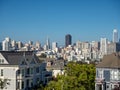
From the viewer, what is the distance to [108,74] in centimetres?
3791

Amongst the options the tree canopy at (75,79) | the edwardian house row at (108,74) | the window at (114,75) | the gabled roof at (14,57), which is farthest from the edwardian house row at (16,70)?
the window at (114,75)

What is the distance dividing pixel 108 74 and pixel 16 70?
8.40 meters

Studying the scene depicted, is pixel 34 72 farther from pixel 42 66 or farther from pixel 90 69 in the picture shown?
pixel 90 69

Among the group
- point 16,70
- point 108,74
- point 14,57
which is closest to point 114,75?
point 108,74

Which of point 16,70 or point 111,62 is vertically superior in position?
point 111,62

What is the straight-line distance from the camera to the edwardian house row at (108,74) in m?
37.4

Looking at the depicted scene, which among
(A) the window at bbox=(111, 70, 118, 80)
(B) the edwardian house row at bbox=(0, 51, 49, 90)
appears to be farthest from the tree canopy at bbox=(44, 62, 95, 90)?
(B) the edwardian house row at bbox=(0, 51, 49, 90)

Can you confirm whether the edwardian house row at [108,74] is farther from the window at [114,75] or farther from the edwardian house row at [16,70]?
the edwardian house row at [16,70]

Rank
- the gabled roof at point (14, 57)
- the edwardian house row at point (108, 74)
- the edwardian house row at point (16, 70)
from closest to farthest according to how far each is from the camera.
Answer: the edwardian house row at point (108, 74) → the edwardian house row at point (16, 70) → the gabled roof at point (14, 57)

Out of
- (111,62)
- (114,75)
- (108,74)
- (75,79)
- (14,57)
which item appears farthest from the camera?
(14,57)

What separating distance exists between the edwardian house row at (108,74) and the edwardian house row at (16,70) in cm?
663

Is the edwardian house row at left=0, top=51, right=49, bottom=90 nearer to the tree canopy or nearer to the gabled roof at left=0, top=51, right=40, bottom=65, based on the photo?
the gabled roof at left=0, top=51, right=40, bottom=65

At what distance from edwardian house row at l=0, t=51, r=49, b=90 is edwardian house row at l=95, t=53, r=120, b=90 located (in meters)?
6.63

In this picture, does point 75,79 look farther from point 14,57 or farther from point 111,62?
point 14,57
